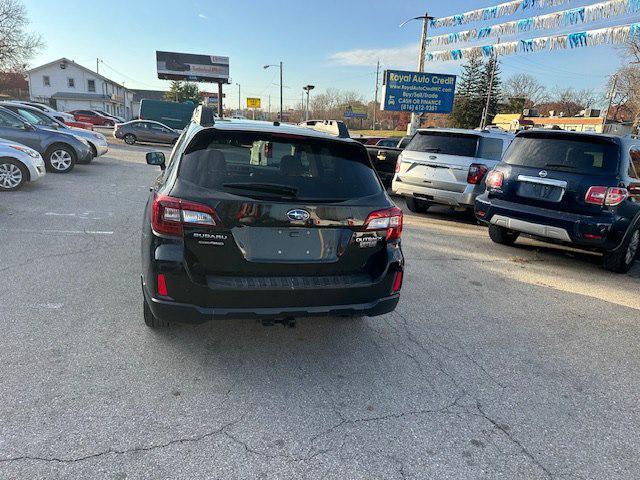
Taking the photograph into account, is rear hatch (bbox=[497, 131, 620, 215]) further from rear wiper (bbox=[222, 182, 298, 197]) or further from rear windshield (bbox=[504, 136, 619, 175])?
rear wiper (bbox=[222, 182, 298, 197])

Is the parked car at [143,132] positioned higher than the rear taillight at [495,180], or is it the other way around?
the parked car at [143,132]

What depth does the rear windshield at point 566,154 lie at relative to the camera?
550cm

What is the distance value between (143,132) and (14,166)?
16.0 m

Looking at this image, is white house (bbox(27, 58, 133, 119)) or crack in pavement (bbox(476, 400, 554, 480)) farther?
white house (bbox(27, 58, 133, 119))

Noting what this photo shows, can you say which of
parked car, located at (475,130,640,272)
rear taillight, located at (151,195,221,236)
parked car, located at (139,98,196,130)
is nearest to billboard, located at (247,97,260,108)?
parked car, located at (139,98,196,130)

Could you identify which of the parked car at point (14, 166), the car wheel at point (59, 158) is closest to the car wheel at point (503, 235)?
the parked car at point (14, 166)

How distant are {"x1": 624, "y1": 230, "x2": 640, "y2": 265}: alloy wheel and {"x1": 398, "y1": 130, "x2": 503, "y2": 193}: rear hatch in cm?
273

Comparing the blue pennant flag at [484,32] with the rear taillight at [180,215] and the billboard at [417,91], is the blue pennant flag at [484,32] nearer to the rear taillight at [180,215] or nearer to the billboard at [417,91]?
the billboard at [417,91]

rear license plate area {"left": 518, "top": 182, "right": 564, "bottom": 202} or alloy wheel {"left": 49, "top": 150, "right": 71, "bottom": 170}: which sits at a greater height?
rear license plate area {"left": 518, "top": 182, "right": 564, "bottom": 202}

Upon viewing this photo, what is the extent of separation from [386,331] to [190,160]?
7.14ft

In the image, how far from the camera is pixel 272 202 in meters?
2.75

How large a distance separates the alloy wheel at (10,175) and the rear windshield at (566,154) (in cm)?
906

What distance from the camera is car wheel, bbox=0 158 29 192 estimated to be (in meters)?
8.61

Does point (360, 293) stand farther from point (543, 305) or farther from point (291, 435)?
point (543, 305)
